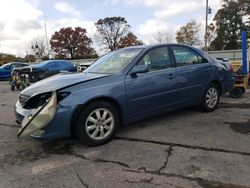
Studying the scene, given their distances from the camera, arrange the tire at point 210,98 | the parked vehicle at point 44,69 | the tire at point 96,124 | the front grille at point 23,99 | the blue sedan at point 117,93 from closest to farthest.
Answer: the blue sedan at point 117,93 < the tire at point 96,124 < the front grille at point 23,99 < the tire at point 210,98 < the parked vehicle at point 44,69

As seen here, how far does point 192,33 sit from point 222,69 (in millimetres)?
48108

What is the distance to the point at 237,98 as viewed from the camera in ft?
26.2

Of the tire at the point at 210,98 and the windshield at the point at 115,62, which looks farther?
the tire at the point at 210,98

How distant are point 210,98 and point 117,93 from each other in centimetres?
253

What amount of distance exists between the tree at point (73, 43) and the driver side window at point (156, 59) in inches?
2297

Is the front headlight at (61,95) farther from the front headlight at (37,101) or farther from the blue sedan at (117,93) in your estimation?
the front headlight at (37,101)

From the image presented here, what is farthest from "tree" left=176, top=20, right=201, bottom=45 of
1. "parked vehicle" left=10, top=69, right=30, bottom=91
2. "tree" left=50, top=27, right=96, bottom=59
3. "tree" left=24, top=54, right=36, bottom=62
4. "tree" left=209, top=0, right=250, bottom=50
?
"parked vehicle" left=10, top=69, right=30, bottom=91

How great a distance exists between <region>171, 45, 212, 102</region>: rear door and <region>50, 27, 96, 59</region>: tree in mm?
57927

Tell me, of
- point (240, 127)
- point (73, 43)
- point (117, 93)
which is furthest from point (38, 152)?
point (73, 43)

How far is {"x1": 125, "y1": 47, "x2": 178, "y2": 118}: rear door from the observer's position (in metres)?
4.78

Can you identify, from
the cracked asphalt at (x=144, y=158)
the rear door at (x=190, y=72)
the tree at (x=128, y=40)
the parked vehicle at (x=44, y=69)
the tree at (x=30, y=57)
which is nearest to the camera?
the cracked asphalt at (x=144, y=158)

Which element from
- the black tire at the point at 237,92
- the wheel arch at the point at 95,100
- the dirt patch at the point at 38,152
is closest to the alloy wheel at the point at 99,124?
the wheel arch at the point at 95,100

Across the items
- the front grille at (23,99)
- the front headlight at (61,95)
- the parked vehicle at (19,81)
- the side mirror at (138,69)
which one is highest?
the side mirror at (138,69)

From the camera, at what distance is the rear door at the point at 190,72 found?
555 cm
